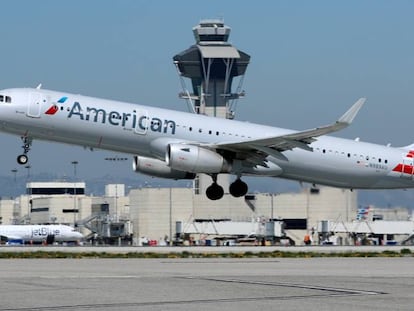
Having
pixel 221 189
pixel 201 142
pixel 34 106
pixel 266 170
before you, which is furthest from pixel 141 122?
pixel 266 170

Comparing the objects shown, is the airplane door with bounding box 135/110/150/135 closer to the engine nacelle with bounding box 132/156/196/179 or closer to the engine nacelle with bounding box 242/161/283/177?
the engine nacelle with bounding box 132/156/196/179

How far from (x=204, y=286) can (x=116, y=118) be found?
24.3 m

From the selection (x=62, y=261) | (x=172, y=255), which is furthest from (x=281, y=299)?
(x=172, y=255)

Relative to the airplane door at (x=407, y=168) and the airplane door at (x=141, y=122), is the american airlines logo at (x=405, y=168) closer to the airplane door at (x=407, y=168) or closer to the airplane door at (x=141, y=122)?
the airplane door at (x=407, y=168)

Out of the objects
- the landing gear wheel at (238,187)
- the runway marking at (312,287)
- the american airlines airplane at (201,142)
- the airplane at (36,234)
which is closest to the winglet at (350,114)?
the american airlines airplane at (201,142)

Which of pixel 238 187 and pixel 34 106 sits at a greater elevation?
pixel 34 106

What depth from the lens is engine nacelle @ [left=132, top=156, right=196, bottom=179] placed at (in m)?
54.2

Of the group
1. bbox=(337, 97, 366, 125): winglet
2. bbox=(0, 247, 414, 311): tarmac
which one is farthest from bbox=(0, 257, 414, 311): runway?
bbox=(337, 97, 366, 125): winglet

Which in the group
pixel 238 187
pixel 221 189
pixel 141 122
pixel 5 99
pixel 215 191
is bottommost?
pixel 215 191

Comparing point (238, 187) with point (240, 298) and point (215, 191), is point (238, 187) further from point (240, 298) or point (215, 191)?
point (240, 298)

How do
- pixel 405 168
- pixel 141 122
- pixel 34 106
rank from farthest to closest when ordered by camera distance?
pixel 405 168 → pixel 141 122 → pixel 34 106

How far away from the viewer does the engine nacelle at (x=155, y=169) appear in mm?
54156

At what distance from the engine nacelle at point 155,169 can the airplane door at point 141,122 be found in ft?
11.9

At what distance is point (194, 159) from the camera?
51719mm
